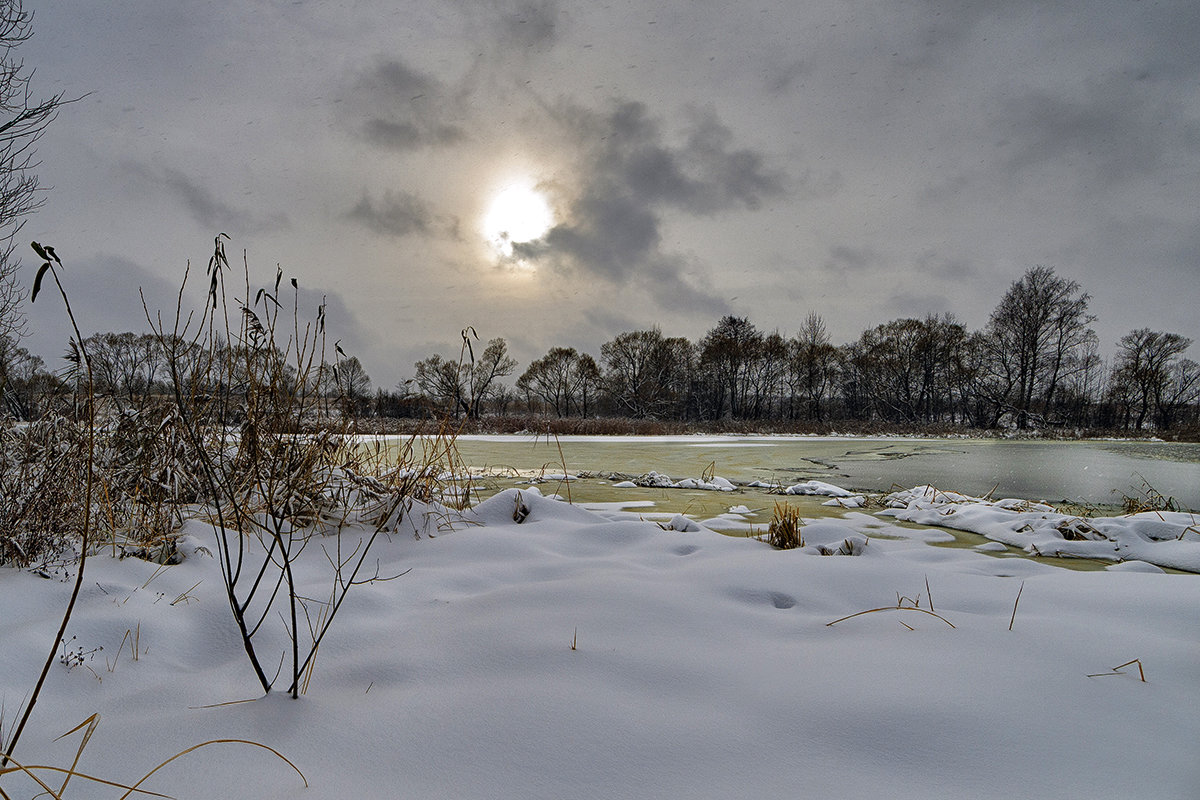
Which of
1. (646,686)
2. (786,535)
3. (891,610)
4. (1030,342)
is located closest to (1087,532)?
(786,535)

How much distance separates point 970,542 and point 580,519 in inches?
83.5

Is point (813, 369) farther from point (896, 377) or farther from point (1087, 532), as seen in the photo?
point (1087, 532)

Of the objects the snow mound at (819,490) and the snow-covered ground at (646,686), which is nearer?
the snow-covered ground at (646,686)

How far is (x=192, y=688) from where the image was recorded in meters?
1.09

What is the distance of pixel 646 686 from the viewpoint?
1100 millimetres

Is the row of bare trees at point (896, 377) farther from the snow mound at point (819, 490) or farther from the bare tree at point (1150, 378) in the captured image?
the snow mound at point (819, 490)

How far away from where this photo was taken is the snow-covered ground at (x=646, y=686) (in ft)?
2.74

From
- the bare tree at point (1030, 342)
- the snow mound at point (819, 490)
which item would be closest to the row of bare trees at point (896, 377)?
the bare tree at point (1030, 342)

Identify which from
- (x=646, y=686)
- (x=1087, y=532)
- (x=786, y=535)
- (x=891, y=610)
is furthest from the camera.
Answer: (x=1087, y=532)

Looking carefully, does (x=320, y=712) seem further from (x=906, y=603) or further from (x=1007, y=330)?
(x=1007, y=330)

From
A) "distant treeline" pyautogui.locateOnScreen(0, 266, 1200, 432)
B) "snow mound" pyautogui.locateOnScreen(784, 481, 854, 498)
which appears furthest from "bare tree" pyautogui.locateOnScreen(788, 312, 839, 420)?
"snow mound" pyautogui.locateOnScreen(784, 481, 854, 498)

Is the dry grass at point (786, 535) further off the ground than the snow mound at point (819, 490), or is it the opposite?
the dry grass at point (786, 535)

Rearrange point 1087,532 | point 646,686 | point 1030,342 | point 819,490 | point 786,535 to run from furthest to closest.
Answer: point 1030,342
point 819,490
point 1087,532
point 786,535
point 646,686

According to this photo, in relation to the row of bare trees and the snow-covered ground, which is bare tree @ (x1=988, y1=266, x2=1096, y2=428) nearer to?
the row of bare trees
